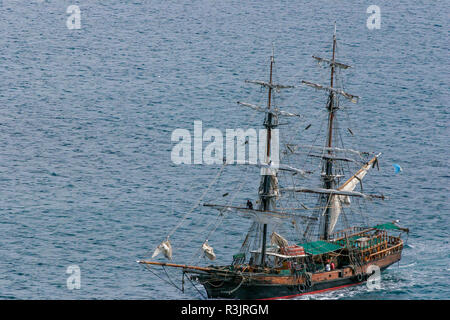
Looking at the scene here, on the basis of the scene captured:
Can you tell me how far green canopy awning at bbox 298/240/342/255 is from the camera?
14112cm

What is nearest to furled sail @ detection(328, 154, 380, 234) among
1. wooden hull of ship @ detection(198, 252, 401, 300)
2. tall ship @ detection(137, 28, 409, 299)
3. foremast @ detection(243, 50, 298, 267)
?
tall ship @ detection(137, 28, 409, 299)

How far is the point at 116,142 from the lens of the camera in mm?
194750

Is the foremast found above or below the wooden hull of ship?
above

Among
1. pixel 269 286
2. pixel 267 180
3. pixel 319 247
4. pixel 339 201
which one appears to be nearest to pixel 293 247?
pixel 319 247

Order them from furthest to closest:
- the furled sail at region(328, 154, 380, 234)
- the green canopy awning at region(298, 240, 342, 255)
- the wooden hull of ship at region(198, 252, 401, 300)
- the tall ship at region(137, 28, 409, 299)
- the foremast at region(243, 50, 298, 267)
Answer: the furled sail at region(328, 154, 380, 234) → the green canopy awning at region(298, 240, 342, 255) → the foremast at region(243, 50, 298, 267) → the tall ship at region(137, 28, 409, 299) → the wooden hull of ship at region(198, 252, 401, 300)

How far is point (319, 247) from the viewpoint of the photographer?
142m

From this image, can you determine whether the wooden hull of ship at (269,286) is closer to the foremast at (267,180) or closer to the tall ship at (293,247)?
the tall ship at (293,247)

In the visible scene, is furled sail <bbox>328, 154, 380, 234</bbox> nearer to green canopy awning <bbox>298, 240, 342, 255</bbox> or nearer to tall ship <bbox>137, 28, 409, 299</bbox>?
tall ship <bbox>137, 28, 409, 299</bbox>

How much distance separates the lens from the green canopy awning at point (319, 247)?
5556 inches

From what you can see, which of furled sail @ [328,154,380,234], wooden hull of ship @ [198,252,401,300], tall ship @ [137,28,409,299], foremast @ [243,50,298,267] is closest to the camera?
wooden hull of ship @ [198,252,401,300]

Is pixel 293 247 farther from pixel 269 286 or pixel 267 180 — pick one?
pixel 267 180
